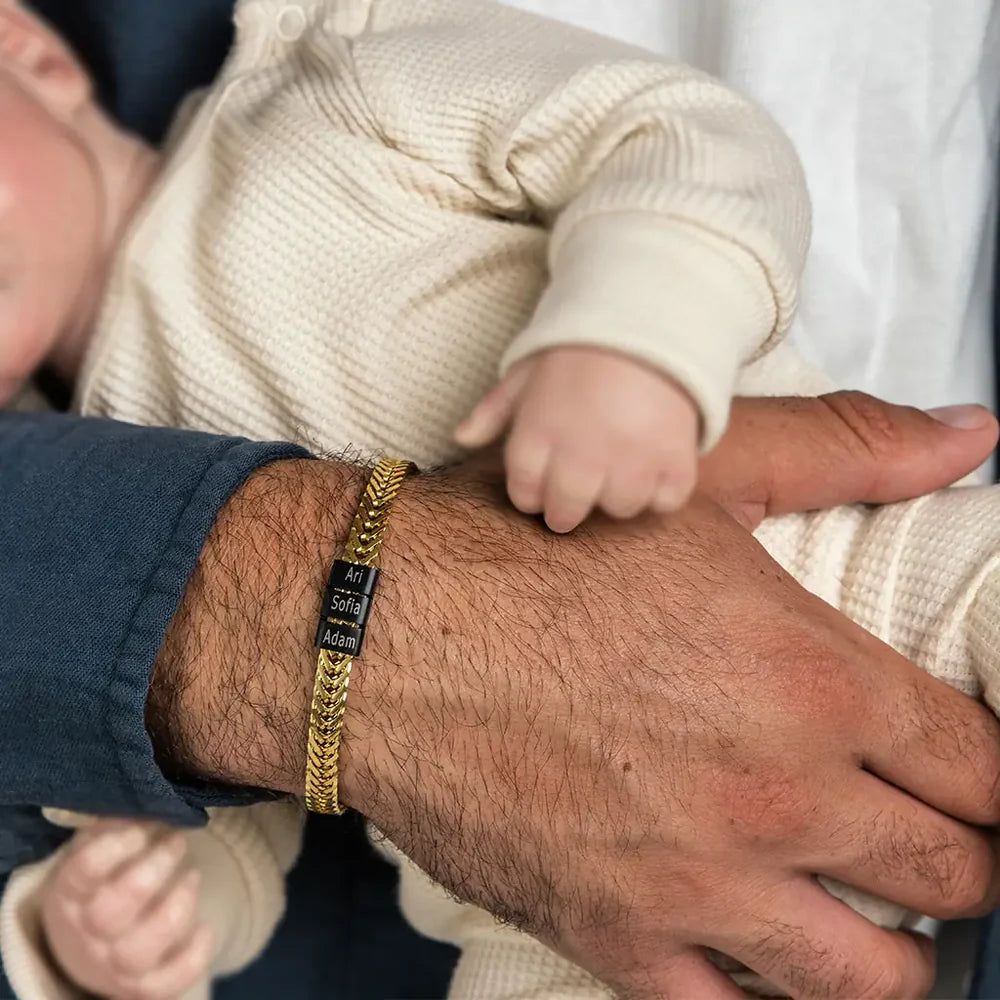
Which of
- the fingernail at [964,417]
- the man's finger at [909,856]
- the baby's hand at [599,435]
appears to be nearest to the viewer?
the baby's hand at [599,435]

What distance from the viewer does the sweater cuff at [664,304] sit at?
0.58 metres

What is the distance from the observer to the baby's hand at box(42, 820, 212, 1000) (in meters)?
0.81

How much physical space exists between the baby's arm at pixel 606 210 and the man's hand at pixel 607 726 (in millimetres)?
93

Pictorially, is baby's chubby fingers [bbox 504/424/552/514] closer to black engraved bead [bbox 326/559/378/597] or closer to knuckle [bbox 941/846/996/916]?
black engraved bead [bbox 326/559/378/597]

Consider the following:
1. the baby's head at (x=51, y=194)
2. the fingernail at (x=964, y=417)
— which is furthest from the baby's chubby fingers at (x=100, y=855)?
the fingernail at (x=964, y=417)

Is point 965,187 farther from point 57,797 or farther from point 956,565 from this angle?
point 57,797

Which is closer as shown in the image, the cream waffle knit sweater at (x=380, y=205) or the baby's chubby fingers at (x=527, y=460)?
the baby's chubby fingers at (x=527, y=460)

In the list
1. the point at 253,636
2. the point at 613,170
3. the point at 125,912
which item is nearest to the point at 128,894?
the point at 125,912

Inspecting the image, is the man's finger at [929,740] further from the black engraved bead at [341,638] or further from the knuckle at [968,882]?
the black engraved bead at [341,638]

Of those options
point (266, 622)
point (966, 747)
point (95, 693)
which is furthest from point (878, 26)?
point (95, 693)

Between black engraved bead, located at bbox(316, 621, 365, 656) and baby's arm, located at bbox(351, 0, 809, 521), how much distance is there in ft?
0.43

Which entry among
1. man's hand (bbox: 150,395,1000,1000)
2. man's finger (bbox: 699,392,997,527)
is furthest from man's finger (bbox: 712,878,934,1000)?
man's finger (bbox: 699,392,997,527)

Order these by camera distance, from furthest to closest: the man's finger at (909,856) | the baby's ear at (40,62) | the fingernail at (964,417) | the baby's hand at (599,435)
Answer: the baby's ear at (40,62), the fingernail at (964,417), the man's finger at (909,856), the baby's hand at (599,435)

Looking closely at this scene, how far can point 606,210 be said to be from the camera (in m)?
0.67
